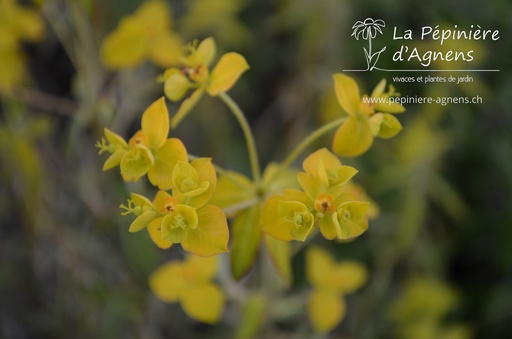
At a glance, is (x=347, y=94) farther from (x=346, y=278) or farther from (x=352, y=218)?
(x=346, y=278)

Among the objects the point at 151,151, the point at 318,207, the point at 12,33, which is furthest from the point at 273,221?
the point at 12,33

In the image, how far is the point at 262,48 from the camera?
1791 millimetres

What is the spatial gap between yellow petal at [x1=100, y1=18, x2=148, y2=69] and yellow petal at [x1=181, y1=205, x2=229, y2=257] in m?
0.57

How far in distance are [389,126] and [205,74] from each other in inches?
9.0

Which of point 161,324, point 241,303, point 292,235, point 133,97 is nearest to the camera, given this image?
point 292,235

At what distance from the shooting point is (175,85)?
783 mm

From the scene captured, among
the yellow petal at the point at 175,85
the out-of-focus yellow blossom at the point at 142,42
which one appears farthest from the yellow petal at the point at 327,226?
the out-of-focus yellow blossom at the point at 142,42

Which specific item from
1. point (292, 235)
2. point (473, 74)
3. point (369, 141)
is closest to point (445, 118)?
point (473, 74)

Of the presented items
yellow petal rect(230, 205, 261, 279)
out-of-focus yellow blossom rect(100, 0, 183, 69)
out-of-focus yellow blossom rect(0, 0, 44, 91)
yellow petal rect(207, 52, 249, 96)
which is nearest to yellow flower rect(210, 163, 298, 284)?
yellow petal rect(230, 205, 261, 279)

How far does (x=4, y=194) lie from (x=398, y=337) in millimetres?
1035

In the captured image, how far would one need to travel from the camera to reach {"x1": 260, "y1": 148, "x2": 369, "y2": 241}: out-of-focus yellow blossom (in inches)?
26.2

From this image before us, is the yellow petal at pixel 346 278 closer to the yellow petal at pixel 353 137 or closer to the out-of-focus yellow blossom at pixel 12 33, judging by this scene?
the yellow petal at pixel 353 137

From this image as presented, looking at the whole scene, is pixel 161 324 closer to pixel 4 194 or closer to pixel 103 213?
pixel 103 213

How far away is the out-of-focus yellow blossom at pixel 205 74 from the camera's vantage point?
75 centimetres
